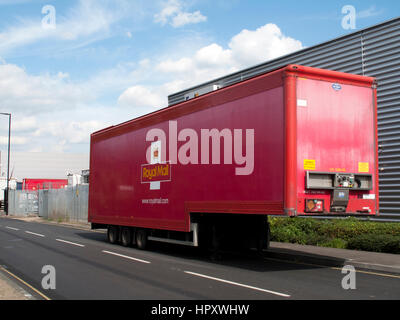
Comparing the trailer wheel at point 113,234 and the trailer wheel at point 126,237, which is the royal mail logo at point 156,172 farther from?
the trailer wheel at point 113,234

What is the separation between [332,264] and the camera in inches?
472

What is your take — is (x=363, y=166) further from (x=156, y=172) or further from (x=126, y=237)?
(x=126, y=237)

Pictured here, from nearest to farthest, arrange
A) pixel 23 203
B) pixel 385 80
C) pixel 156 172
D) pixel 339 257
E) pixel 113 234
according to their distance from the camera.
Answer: pixel 339 257
pixel 156 172
pixel 385 80
pixel 113 234
pixel 23 203

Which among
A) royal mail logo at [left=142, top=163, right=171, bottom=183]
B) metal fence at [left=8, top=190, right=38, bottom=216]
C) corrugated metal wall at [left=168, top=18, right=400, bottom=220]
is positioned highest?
corrugated metal wall at [left=168, top=18, right=400, bottom=220]

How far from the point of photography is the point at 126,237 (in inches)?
690

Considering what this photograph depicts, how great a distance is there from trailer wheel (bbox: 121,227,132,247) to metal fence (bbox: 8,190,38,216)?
3222cm

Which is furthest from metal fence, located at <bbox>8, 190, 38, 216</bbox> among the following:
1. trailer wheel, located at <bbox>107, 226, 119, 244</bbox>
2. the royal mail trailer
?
the royal mail trailer

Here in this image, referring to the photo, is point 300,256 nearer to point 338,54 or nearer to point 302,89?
point 302,89

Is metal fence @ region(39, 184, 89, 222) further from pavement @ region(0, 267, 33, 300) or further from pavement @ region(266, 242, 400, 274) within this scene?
pavement @ region(0, 267, 33, 300)

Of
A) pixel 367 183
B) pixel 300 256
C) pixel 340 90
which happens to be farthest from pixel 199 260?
pixel 340 90

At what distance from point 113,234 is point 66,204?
2022 centimetres

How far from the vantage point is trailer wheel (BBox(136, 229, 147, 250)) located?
641 inches

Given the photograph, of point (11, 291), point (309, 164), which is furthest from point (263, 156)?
point (11, 291)
